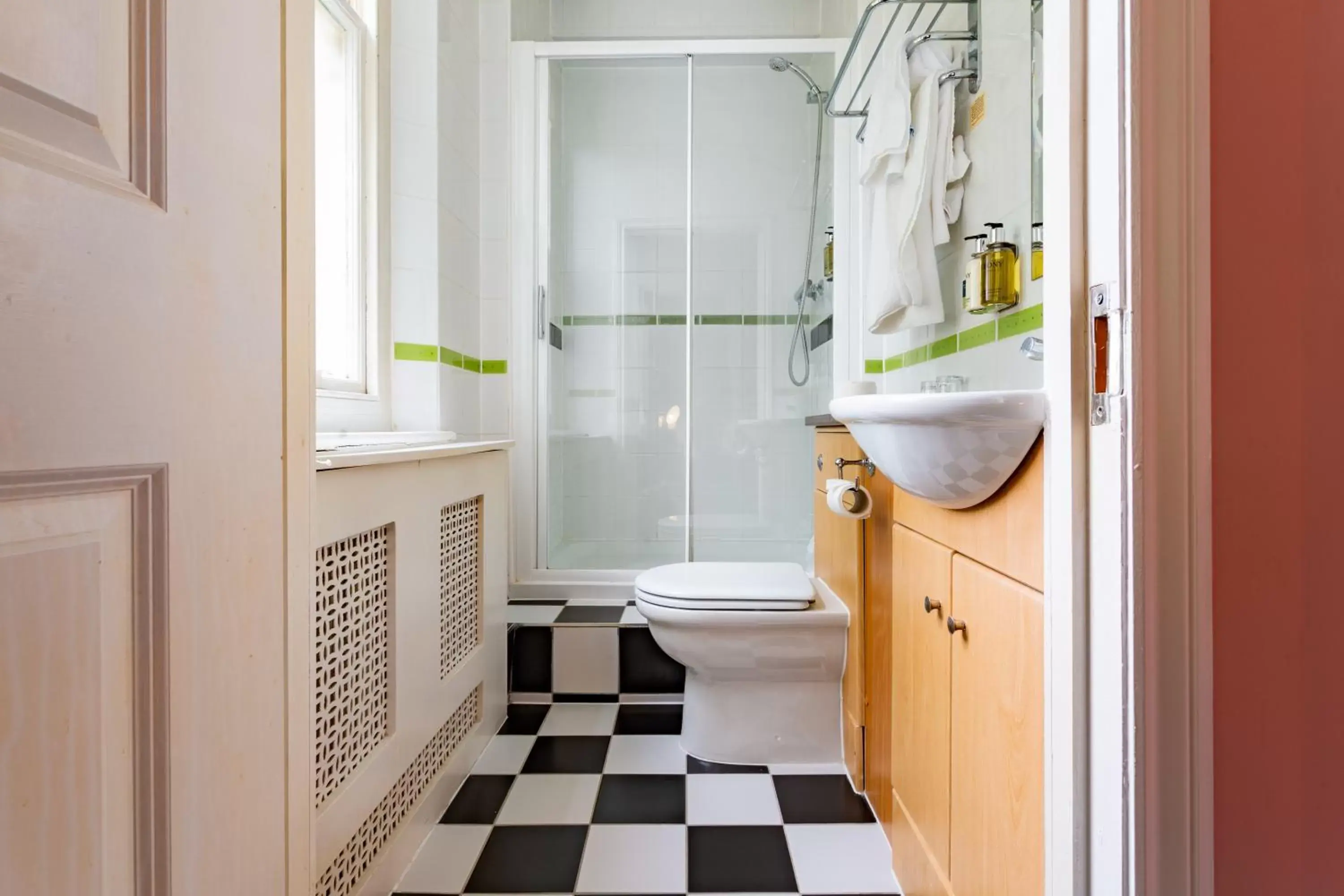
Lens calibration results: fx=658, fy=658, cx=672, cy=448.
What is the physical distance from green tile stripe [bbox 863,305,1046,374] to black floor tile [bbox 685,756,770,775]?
42.8 inches

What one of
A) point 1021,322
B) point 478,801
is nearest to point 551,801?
point 478,801

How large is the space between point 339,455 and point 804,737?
1195mm

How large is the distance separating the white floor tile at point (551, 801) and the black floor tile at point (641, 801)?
23mm

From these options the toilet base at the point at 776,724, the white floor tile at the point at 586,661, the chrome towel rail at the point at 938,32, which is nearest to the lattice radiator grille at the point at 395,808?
the white floor tile at the point at 586,661

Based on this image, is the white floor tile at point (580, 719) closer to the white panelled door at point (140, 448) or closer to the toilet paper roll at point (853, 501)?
the toilet paper roll at point (853, 501)

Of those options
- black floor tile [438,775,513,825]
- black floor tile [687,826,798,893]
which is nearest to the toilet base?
black floor tile [687,826,798,893]

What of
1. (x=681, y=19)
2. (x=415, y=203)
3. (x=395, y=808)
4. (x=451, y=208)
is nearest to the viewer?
(x=395, y=808)

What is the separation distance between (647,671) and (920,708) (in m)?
1.06

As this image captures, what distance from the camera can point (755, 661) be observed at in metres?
1.50

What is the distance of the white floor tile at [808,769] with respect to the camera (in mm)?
1492

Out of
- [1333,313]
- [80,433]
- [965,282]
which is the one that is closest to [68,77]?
[80,433]

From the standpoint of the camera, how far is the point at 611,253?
2.36 m

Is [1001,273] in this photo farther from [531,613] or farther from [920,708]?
[531,613]

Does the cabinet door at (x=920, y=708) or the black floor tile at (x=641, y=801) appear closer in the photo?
the cabinet door at (x=920, y=708)
